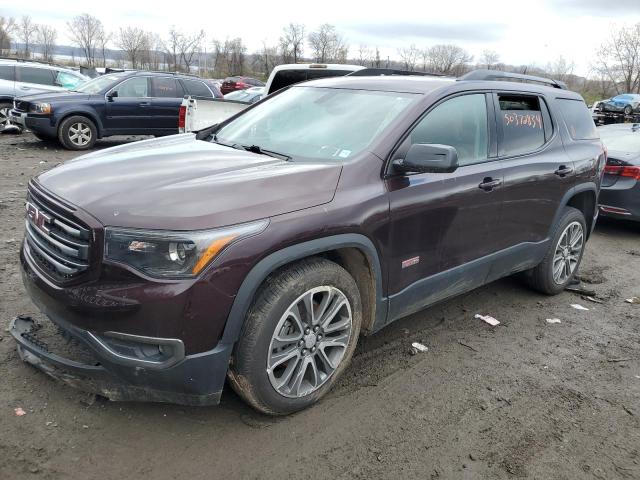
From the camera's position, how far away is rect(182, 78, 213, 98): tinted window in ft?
41.2

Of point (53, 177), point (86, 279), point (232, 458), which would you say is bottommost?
point (232, 458)

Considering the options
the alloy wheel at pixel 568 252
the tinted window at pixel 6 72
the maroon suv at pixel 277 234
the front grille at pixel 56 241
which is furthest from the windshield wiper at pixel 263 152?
the tinted window at pixel 6 72

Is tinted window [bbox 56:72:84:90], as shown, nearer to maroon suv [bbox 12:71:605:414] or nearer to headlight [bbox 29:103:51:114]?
headlight [bbox 29:103:51:114]

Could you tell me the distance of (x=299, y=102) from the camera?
158 inches

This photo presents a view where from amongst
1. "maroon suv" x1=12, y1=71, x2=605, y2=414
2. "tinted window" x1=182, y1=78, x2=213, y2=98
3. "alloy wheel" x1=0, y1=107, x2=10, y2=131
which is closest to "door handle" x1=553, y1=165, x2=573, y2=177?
"maroon suv" x1=12, y1=71, x2=605, y2=414

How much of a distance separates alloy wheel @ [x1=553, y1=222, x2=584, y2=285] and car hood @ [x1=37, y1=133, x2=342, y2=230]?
2.88 m

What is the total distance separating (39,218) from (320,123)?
5.88ft

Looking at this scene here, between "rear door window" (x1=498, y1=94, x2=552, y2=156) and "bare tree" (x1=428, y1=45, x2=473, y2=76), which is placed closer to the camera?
"rear door window" (x1=498, y1=94, x2=552, y2=156)

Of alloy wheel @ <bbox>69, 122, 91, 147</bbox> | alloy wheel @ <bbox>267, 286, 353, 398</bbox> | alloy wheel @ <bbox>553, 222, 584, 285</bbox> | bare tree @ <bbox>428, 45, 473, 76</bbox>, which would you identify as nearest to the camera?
alloy wheel @ <bbox>267, 286, 353, 398</bbox>

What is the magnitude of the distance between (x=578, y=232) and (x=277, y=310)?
3579 millimetres

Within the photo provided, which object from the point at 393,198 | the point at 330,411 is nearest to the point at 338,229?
the point at 393,198

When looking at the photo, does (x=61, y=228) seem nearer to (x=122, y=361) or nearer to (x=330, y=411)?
(x=122, y=361)

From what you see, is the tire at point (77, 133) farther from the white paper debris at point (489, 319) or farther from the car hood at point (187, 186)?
the white paper debris at point (489, 319)

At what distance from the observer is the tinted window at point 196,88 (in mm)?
12547
